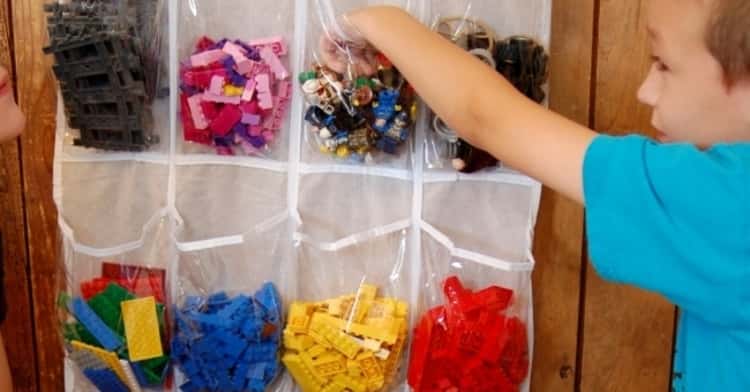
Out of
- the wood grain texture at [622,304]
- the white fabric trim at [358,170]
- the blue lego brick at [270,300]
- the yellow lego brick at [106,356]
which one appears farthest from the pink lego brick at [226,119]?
the wood grain texture at [622,304]

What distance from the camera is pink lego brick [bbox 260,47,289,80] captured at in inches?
37.4

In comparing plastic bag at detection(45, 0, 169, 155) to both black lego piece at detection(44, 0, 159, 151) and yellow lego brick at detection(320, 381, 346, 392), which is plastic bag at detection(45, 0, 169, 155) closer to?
black lego piece at detection(44, 0, 159, 151)

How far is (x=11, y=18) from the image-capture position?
1.02m

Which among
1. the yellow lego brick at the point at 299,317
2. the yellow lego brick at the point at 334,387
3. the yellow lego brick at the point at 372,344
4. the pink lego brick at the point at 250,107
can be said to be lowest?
the yellow lego brick at the point at 334,387

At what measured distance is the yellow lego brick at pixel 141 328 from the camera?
99 centimetres

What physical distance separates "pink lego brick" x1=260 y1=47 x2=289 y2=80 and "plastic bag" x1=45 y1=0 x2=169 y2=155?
0.13m

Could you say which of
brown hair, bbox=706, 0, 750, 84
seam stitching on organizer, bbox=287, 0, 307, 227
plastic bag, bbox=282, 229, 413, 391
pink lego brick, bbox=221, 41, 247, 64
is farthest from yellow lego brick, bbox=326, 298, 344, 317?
brown hair, bbox=706, 0, 750, 84

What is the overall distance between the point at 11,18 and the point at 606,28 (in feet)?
2.47

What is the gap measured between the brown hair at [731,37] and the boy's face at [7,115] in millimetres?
665

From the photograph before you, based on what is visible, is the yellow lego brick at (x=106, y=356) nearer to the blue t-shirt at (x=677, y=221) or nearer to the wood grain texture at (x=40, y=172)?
the wood grain texture at (x=40, y=172)

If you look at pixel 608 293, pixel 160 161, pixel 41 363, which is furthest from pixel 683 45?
pixel 41 363

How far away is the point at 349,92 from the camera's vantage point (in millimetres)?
909

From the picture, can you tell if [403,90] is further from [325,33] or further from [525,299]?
[525,299]

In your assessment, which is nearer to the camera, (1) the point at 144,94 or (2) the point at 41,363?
(1) the point at 144,94
